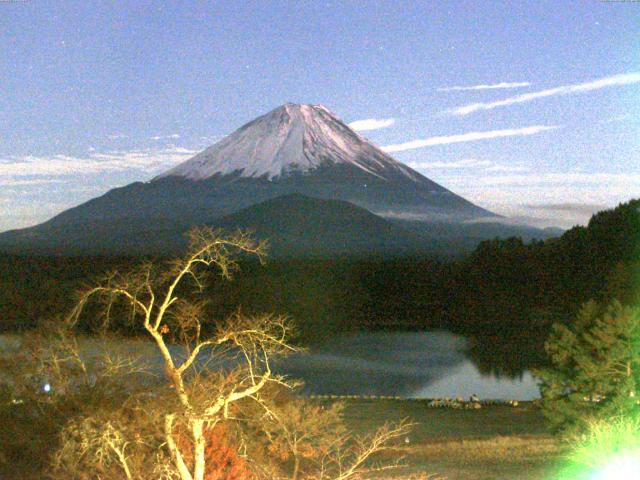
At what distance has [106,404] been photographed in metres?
8.95

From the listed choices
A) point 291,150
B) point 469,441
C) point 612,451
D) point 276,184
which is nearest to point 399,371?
point 469,441

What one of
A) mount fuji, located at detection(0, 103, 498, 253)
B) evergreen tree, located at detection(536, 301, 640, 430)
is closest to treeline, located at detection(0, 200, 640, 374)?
evergreen tree, located at detection(536, 301, 640, 430)

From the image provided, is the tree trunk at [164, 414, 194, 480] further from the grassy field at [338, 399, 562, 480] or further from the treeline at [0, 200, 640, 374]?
the treeline at [0, 200, 640, 374]

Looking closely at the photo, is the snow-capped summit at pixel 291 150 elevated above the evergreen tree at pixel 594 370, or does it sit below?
above

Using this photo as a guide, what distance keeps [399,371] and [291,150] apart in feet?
301

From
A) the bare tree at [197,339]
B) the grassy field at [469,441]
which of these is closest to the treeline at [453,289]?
the grassy field at [469,441]

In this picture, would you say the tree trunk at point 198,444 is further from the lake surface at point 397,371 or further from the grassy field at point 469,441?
the lake surface at point 397,371

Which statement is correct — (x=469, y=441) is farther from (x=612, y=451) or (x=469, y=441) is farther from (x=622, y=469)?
(x=622, y=469)

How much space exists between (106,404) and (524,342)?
115 ft

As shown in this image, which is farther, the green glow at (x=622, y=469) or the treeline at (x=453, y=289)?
the treeline at (x=453, y=289)

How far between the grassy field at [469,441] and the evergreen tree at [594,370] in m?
0.72

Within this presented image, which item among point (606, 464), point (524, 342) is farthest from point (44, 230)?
point (606, 464)

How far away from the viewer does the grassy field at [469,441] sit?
34.7ft

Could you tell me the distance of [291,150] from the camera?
12088cm
